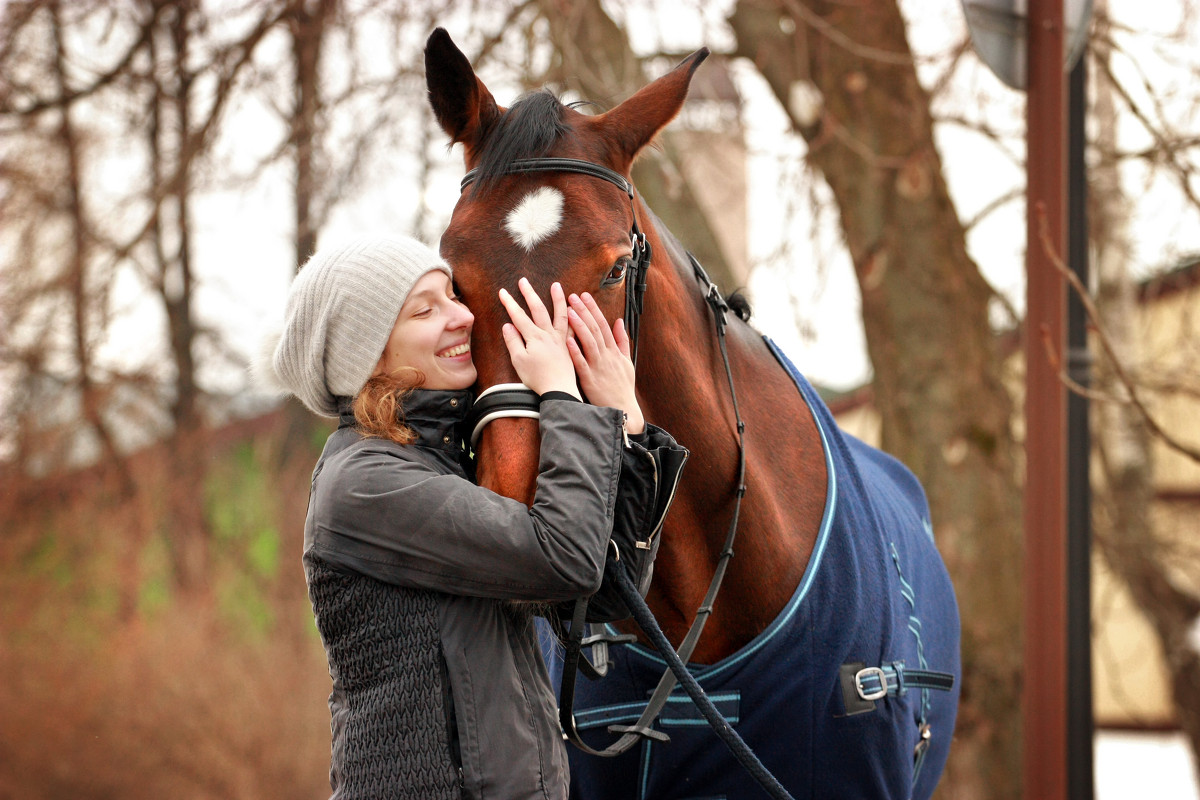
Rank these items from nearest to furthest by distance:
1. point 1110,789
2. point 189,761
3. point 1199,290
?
point 189,761 → point 1199,290 → point 1110,789

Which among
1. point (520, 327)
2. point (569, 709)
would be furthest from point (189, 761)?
point (520, 327)

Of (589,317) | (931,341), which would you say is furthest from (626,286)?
(931,341)

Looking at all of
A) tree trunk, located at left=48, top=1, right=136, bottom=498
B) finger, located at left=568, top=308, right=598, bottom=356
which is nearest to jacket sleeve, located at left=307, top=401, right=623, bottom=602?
finger, located at left=568, top=308, right=598, bottom=356

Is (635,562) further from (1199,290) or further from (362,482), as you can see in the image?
(1199,290)

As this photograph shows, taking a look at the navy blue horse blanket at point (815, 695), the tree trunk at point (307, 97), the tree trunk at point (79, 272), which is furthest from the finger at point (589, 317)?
the tree trunk at point (79, 272)

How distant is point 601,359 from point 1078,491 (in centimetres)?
265

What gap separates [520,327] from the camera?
1.63 m

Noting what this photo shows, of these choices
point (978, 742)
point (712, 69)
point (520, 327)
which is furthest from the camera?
point (712, 69)

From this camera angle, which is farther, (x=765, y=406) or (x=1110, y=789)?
Result: (x=1110, y=789)

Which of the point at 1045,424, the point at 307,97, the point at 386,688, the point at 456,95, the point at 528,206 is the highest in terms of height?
the point at 307,97

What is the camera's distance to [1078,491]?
12.1 feet

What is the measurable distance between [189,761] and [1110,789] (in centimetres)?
717

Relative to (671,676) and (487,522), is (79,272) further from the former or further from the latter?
(487,522)


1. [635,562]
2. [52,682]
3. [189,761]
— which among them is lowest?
[189,761]
